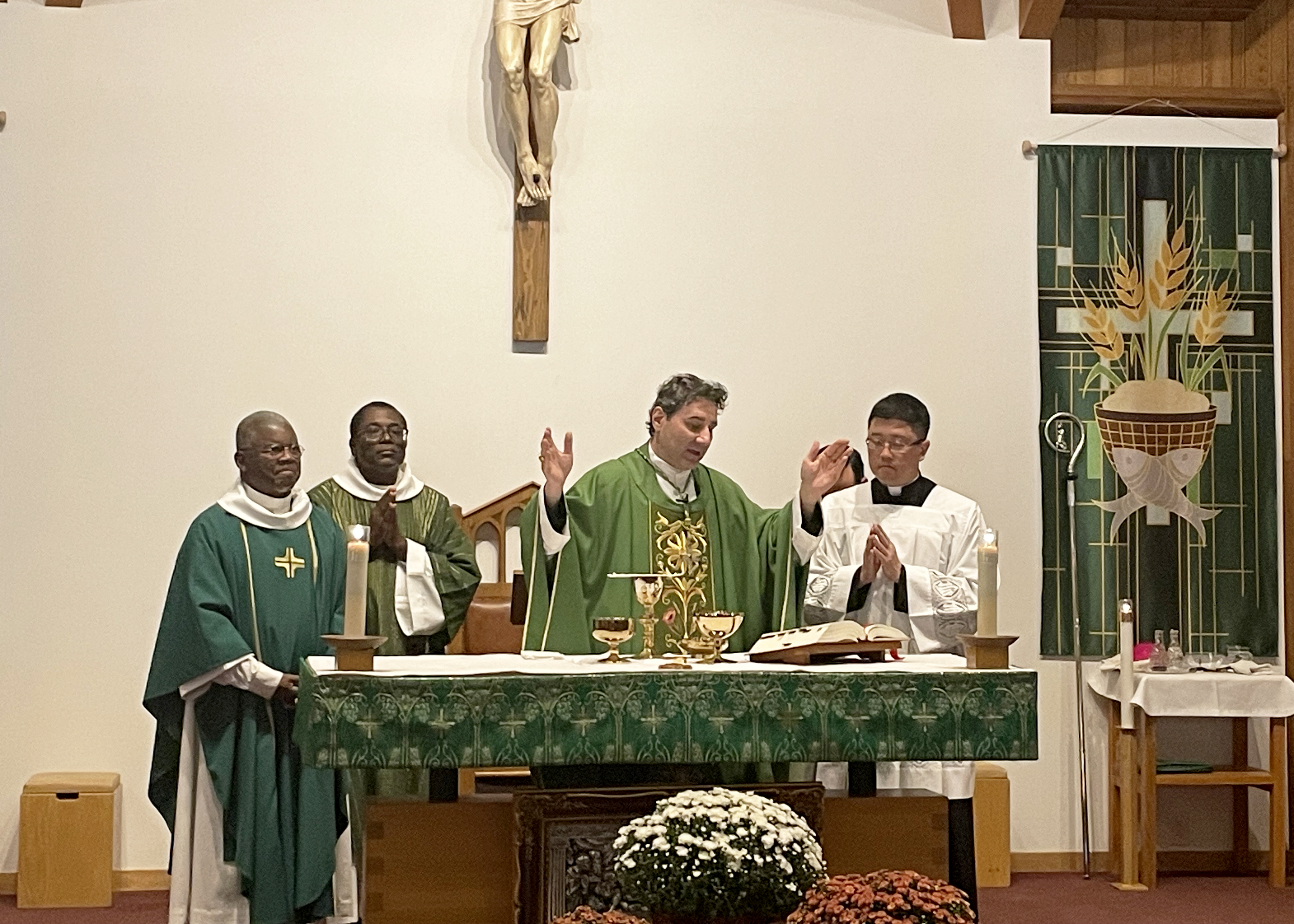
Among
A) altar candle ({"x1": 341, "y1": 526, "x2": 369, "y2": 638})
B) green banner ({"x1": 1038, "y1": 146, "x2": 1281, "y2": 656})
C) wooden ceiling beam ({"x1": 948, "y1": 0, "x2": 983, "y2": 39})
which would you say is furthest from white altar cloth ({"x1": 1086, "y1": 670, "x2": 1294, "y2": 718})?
altar candle ({"x1": 341, "y1": 526, "x2": 369, "y2": 638})

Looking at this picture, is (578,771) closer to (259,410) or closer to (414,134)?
(259,410)

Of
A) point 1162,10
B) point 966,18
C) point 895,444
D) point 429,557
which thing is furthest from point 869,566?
point 1162,10

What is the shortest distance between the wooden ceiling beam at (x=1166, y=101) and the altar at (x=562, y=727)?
4068 mm

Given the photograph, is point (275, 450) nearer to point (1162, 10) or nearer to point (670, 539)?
point (670, 539)

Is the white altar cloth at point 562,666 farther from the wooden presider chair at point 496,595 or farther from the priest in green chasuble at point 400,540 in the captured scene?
the wooden presider chair at point 496,595

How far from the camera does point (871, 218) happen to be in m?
7.94

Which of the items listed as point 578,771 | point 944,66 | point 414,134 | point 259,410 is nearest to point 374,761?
point 578,771

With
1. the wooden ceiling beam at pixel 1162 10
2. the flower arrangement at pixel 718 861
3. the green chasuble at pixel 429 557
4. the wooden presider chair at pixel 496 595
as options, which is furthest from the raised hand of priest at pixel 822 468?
the wooden ceiling beam at pixel 1162 10

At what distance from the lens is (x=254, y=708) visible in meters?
5.48

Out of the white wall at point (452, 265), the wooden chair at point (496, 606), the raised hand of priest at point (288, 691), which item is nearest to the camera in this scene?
the raised hand of priest at point (288, 691)

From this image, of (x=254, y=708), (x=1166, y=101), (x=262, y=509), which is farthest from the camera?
(x=1166, y=101)

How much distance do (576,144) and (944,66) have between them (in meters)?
1.74

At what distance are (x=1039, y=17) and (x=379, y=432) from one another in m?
3.63

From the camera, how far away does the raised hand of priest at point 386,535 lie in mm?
6316
